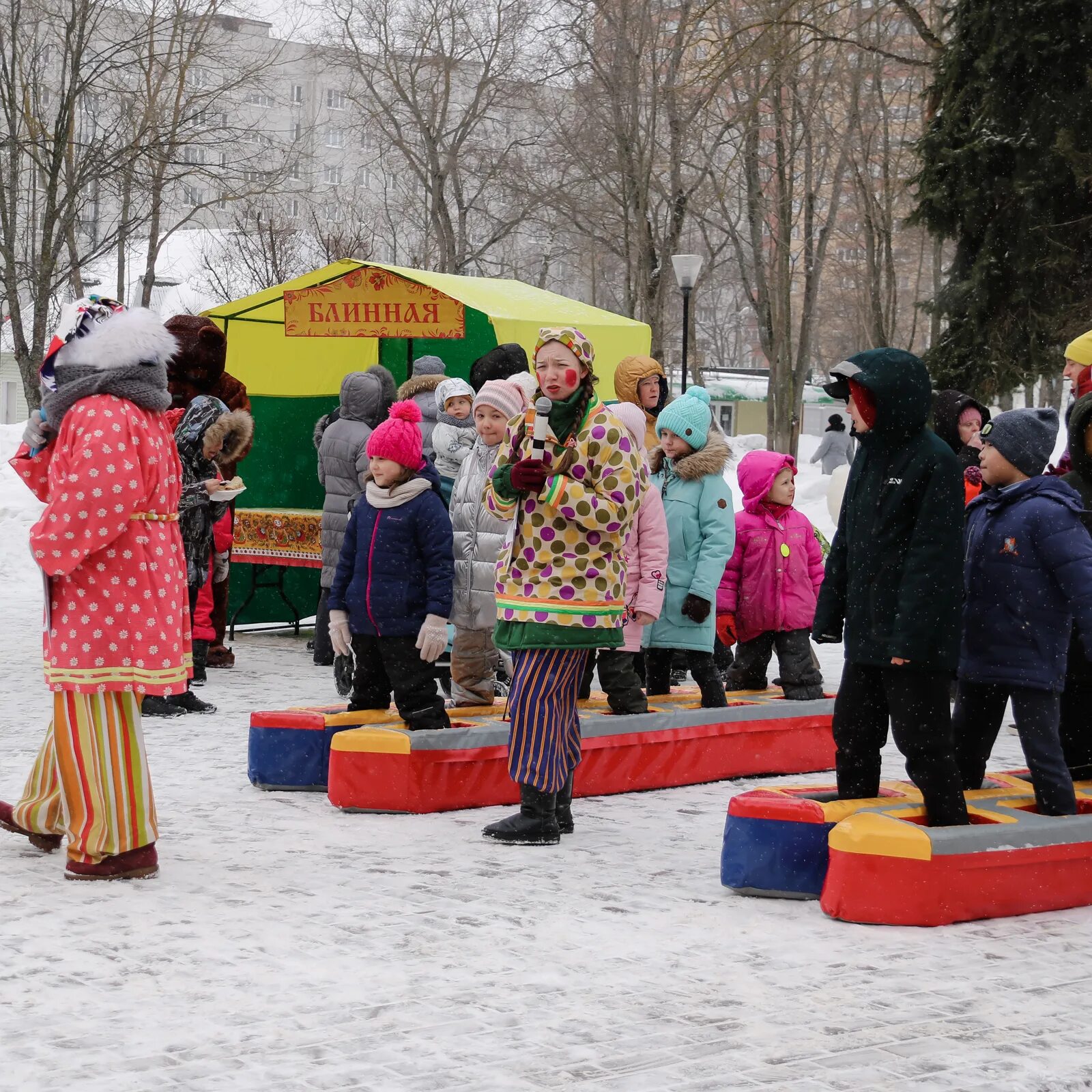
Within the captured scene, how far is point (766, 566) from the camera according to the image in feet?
26.3

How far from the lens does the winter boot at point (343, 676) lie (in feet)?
30.8

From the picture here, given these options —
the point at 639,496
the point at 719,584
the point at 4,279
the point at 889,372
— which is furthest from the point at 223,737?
the point at 4,279

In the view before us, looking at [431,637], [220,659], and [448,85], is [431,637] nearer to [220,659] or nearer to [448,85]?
[220,659]

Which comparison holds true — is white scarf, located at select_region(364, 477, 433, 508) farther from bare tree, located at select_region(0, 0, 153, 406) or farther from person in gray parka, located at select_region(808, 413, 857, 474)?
person in gray parka, located at select_region(808, 413, 857, 474)

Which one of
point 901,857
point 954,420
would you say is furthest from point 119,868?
point 954,420

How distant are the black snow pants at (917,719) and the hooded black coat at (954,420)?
3.78 metres

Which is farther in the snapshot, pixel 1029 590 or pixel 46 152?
pixel 46 152

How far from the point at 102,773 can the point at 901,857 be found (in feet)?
8.47

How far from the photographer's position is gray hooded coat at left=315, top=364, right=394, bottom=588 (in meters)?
10.2

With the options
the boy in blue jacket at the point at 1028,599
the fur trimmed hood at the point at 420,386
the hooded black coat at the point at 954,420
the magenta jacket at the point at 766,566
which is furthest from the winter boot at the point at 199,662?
the boy in blue jacket at the point at 1028,599

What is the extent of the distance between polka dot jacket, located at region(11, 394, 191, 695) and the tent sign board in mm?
5978

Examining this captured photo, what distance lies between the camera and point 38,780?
557 centimetres

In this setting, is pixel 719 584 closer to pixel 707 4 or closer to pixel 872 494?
pixel 872 494

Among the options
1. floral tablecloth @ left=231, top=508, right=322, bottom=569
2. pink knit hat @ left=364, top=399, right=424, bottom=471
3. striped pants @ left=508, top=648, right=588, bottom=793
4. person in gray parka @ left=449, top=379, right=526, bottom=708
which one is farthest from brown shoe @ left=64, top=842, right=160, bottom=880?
floral tablecloth @ left=231, top=508, right=322, bottom=569
